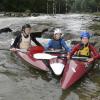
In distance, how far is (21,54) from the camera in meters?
9.48

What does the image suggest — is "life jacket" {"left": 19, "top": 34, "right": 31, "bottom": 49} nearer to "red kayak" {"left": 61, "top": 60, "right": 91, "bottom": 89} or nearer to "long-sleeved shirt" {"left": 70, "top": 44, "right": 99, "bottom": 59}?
"long-sleeved shirt" {"left": 70, "top": 44, "right": 99, "bottom": 59}

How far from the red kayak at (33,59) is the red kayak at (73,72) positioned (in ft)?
2.87

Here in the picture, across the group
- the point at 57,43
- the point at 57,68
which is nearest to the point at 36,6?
the point at 57,43

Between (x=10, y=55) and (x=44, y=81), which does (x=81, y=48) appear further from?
(x=10, y=55)

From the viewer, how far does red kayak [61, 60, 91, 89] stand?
22.1ft

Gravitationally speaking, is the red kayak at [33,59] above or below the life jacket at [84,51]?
below

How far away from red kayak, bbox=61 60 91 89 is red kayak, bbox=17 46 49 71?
0.87m

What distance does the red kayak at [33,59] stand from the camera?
26.6ft

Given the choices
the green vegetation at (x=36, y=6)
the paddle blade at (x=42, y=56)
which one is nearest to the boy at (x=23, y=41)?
the paddle blade at (x=42, y=56)

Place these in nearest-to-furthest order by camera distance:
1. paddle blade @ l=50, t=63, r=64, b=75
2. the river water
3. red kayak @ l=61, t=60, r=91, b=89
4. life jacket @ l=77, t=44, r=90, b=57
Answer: the river water → red kayak @ l=61, t=60, r=91, b=89 → paddle blade @ l=50, t=63, r=64, b=75 → life jacket @ l=77, t=44, r=90, b=57

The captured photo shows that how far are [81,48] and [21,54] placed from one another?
2.14m

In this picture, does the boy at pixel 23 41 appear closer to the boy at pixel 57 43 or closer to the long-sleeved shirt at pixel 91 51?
the boy at pixel 57 43

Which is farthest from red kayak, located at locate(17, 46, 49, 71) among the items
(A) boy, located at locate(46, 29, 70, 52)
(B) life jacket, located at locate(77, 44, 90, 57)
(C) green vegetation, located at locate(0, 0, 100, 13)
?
(C) green vegetation, located at locate(0, 0, 100, 13)

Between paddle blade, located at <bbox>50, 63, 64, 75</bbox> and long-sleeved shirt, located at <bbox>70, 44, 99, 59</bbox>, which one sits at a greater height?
long-sleeved shirt, located at <bbox>70, 44, 99, 59</bbox>
